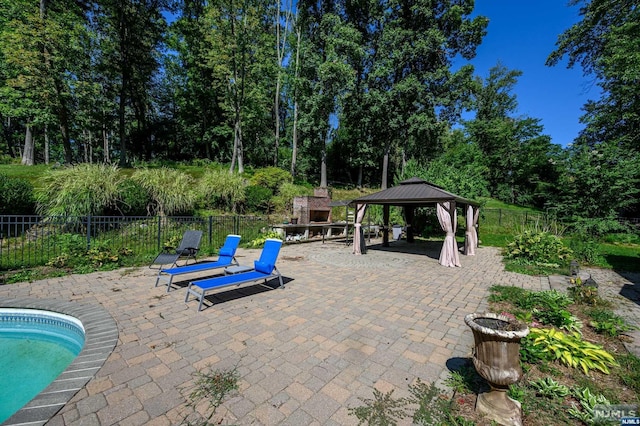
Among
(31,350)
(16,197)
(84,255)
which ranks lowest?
(31,350)

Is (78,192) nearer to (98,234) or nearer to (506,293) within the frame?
(98,234)

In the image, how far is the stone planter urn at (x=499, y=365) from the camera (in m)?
1.86

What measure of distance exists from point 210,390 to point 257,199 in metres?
12.3

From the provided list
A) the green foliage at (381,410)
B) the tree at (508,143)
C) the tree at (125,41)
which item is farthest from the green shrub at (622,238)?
the tree at (125,41)

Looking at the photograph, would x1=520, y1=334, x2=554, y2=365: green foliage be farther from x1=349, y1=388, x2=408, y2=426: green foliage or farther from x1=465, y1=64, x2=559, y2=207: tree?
x1=465, y1=64, x2=559, y2=207: tree

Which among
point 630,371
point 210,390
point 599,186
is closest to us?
point 210,390

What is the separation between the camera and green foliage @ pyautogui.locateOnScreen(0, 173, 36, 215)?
26.6ft

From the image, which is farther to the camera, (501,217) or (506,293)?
(501,217)

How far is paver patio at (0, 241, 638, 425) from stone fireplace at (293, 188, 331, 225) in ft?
25.2

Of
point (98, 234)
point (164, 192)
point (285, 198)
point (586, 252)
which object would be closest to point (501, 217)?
point (586, 252)

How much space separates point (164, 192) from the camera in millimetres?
10414

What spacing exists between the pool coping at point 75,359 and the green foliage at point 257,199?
388 inches

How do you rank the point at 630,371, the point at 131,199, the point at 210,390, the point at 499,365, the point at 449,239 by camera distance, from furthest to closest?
the point at 131,199, the point at 449,239, the point at 630,371, the point at 210,390, the point at 499,365

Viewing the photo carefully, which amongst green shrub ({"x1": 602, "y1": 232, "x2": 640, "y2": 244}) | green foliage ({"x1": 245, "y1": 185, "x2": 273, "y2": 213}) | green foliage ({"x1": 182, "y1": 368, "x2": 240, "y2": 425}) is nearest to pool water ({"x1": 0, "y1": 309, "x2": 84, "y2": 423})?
green foliage ({"x1": 182, "y1": 368, "x2": 240, "y2": 425})
